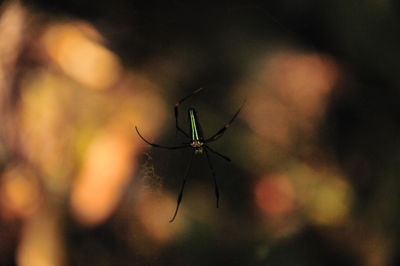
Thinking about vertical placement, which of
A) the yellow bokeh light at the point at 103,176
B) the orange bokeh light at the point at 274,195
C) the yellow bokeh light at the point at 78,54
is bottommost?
the yellow bokeh light at the point at 103,176

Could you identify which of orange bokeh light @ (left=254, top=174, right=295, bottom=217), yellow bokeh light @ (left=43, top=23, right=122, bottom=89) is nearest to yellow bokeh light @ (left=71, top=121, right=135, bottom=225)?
yellow bokeh light @ (left=43, top=23, right=122, bottom=89)

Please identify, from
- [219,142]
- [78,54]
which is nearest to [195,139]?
[219,142]

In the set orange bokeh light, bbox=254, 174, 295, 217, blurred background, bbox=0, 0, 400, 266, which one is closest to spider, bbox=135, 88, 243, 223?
blurred background, bbox=0, 0, 400, 266

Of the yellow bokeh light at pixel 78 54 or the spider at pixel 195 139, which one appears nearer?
the spider at pixel 195 139

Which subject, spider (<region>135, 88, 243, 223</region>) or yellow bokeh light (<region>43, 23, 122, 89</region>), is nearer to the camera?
spider (<region>135, 88, 243, 223</region>)

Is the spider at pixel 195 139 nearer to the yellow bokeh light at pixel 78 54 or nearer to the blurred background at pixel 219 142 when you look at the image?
the blurred background at pixel 219 142

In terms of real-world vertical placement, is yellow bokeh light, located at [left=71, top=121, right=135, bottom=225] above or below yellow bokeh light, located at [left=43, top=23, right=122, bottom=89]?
below

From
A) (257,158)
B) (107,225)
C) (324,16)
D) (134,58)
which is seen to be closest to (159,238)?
(107,225)

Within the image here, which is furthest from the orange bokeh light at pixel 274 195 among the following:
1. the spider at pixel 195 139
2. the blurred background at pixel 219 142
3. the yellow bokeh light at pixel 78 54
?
the yellow bokeh light at pixel 78 54

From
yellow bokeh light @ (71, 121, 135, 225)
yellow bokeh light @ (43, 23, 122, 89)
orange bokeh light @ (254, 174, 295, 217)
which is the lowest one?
yellow bokeh light @ (71, 121, 135, 225)

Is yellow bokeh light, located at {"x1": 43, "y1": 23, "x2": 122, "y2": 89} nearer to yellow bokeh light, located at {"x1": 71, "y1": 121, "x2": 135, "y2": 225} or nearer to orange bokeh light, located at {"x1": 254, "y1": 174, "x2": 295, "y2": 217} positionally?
yellow bokeh light, located at {"x1": 71, "y1": 121, "x2": 135, "y2": 225}
